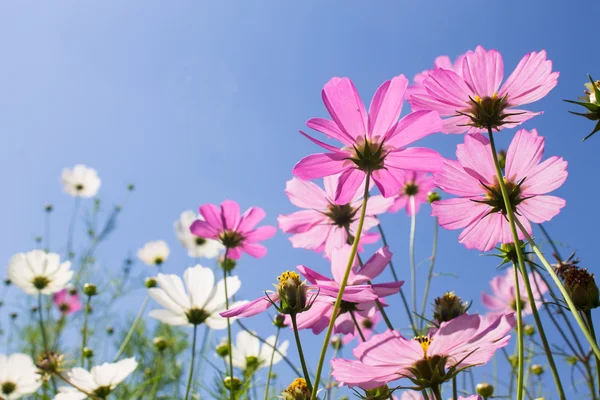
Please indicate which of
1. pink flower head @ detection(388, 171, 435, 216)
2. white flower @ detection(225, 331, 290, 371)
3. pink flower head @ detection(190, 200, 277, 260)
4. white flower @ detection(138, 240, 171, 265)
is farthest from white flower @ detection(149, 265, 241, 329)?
white flower @ detection(138, 240, 171, 265)

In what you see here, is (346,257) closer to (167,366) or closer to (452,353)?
(452,353)

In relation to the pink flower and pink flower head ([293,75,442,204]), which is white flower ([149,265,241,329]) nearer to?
the pink flower

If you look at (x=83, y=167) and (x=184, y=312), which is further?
(x=83, y=167)

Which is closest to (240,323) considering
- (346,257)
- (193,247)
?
(346,257)

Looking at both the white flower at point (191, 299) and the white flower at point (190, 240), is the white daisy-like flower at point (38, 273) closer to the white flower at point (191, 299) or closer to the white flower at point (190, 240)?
the white flower at point (190, 240)

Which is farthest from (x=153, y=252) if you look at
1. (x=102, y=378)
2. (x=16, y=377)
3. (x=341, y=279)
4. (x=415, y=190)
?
(x=341, y=279)

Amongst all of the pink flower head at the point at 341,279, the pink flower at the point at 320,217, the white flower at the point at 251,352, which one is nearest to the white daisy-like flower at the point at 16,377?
the white flower at the point at 251,352
